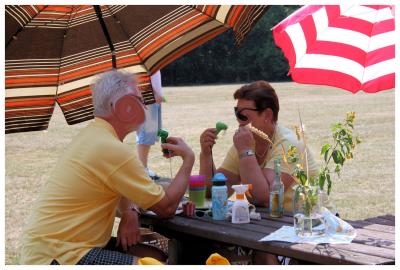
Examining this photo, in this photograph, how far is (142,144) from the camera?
26.8ft

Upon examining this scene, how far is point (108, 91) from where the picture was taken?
121 inches

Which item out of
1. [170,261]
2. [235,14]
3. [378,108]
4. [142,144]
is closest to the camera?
[170,261]

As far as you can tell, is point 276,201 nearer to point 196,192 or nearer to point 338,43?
point 196,192

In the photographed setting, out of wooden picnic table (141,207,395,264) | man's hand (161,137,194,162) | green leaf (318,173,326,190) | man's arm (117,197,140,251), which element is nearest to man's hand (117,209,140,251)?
man's arm (117,197,140,251)

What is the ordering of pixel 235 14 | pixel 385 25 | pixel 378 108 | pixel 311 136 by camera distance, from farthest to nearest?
pixel 378 108 < pixel 311 136 < pixel 385 25 < pixel 235 14

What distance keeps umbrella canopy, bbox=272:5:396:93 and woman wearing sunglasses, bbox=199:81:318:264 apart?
48 centimetres

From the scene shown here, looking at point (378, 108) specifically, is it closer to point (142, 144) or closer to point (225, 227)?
point (142, 144)

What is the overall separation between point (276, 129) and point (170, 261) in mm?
921

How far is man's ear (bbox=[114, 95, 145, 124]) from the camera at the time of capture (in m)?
3.09

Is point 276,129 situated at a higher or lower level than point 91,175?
higher

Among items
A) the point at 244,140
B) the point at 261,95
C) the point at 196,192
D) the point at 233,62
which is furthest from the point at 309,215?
the point at 233,62

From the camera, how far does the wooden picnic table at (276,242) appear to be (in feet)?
8.41
